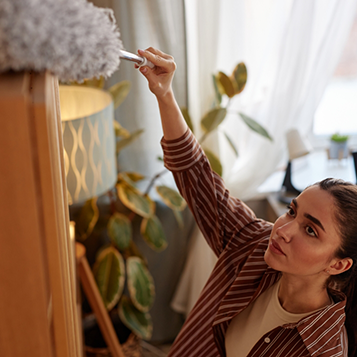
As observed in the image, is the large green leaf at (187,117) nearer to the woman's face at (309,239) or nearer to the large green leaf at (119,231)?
the large green leaf at (119,231)

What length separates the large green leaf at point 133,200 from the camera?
1.62 meters

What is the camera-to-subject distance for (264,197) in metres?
1.99

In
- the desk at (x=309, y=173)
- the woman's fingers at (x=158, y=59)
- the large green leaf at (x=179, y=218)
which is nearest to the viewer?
the woman's fingers at (x=158, y=59)

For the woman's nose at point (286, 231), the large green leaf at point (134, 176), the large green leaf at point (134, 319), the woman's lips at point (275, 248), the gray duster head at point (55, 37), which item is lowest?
the large green leaf at point (134, 319)

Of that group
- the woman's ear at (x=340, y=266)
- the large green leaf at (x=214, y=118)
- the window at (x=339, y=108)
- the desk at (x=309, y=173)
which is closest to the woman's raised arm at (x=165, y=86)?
the woman's ear at (x=340, y=266)

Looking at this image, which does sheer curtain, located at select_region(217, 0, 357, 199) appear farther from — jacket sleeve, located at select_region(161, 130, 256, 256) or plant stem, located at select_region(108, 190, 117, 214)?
jacket sleeve, located at select_region(161, 130, 256, 256)

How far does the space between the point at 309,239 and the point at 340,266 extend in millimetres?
94

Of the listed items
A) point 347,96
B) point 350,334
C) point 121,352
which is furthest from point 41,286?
point 347,96

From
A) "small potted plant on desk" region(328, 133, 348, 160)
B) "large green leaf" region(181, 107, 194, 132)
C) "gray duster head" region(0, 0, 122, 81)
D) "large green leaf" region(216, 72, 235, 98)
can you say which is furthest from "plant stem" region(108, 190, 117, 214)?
"gray duster head" region(0, 0, 122, 81)

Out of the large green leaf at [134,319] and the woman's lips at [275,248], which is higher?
the woman's lips at [275,248]

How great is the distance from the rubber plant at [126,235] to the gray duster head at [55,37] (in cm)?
114

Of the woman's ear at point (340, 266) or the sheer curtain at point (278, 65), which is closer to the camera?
the woman's ear at point (340, 266)

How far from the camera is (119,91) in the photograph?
5.10ft

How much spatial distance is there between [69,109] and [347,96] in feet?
5.48
